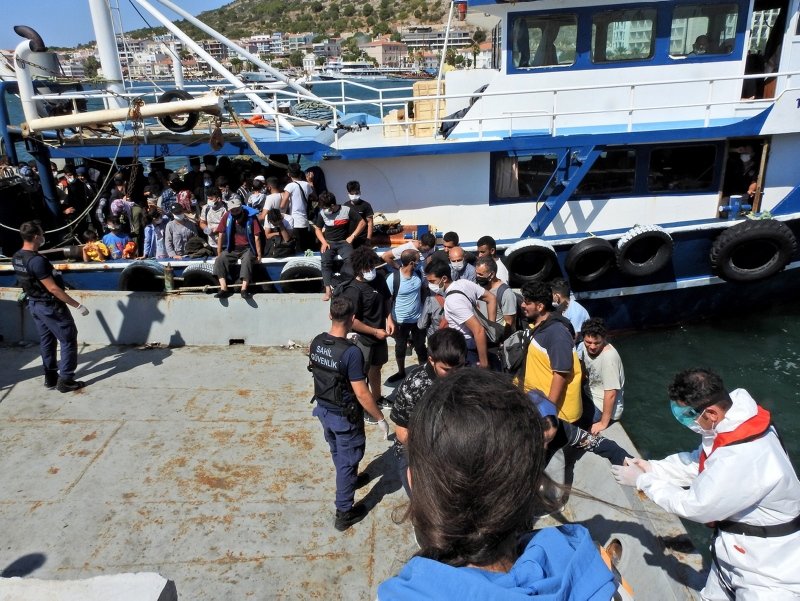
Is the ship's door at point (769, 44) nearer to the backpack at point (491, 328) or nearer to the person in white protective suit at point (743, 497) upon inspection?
the backpack at point (491, 328)

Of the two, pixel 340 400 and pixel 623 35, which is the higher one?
pixel 623 35

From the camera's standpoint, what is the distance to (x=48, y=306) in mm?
5953

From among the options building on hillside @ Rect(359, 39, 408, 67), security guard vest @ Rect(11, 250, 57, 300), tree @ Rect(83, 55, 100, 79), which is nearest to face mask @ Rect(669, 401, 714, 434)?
security guard vest @ Rect(11, 250, 57, 300)

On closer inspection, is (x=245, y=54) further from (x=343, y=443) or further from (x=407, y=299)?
(x=343, y=443)

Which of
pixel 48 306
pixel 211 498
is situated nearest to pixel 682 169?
pixel 211 498

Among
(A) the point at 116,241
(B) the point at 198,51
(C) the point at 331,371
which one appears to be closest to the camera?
(C) the point at 331,371

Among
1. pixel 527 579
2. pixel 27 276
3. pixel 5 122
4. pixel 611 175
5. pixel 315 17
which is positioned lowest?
pixel 27 276

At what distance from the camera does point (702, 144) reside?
27.9ft

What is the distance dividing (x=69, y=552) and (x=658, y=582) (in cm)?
367

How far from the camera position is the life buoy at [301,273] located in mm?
7652

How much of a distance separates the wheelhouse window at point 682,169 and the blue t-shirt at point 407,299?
4.79 meters

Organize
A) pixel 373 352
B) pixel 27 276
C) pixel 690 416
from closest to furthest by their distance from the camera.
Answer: pixel 690 416 < pixel 373 352 < pixel 27 276

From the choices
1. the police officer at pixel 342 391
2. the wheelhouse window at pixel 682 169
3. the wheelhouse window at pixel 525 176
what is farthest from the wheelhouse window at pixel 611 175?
the police officer at pixel 342 391

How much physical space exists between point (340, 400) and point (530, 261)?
4.40m
